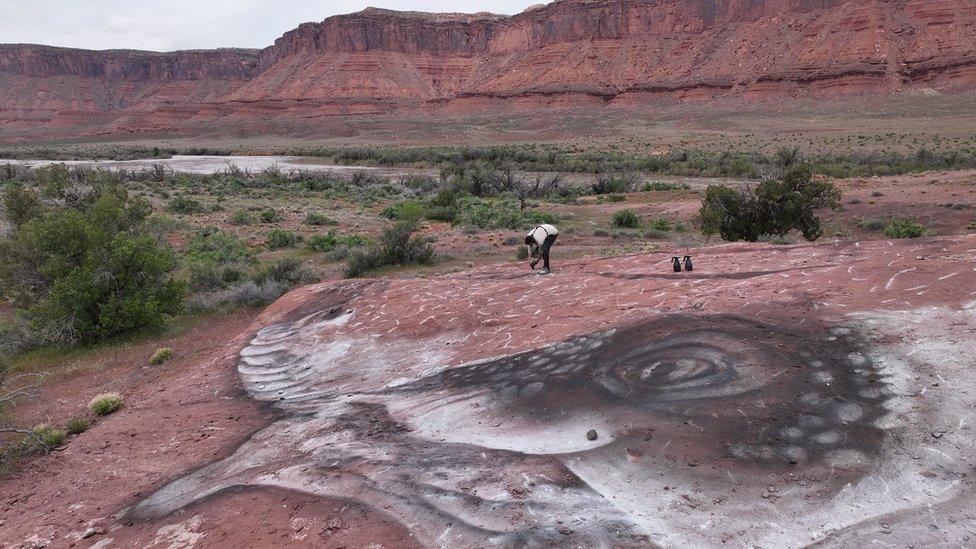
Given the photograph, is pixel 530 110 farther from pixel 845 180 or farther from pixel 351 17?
pixel 845 180

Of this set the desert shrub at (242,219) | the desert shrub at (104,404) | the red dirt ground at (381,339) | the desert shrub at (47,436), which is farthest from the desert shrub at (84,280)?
the desert shrub at (242,219)

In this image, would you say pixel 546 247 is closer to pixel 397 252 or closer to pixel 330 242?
pixel 397 252

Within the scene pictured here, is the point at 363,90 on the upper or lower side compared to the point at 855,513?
upper

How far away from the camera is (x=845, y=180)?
1129 inches

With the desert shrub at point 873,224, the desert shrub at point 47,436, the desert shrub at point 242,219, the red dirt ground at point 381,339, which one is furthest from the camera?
the desert shrub at point 242,219

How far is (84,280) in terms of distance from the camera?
1255 cm

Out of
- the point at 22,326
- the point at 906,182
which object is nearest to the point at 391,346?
the point at 22,326

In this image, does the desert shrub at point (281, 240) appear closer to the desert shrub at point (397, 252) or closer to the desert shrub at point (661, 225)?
the desert shrub at point (397, 252)

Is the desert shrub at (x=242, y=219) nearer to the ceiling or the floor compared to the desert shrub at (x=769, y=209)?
nearer to the ceiling

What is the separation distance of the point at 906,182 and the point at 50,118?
5936 inches

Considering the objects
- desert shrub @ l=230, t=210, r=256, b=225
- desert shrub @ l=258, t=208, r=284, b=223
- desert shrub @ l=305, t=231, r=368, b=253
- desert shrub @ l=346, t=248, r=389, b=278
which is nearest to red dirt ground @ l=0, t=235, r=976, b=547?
desert shrub @ l=346, t=248, r=389, b=278

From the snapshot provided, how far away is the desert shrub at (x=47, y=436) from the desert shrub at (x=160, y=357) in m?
2.88

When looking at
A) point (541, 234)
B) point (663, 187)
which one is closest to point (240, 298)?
point (541, 234)

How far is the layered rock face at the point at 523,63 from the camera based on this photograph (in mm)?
76562
